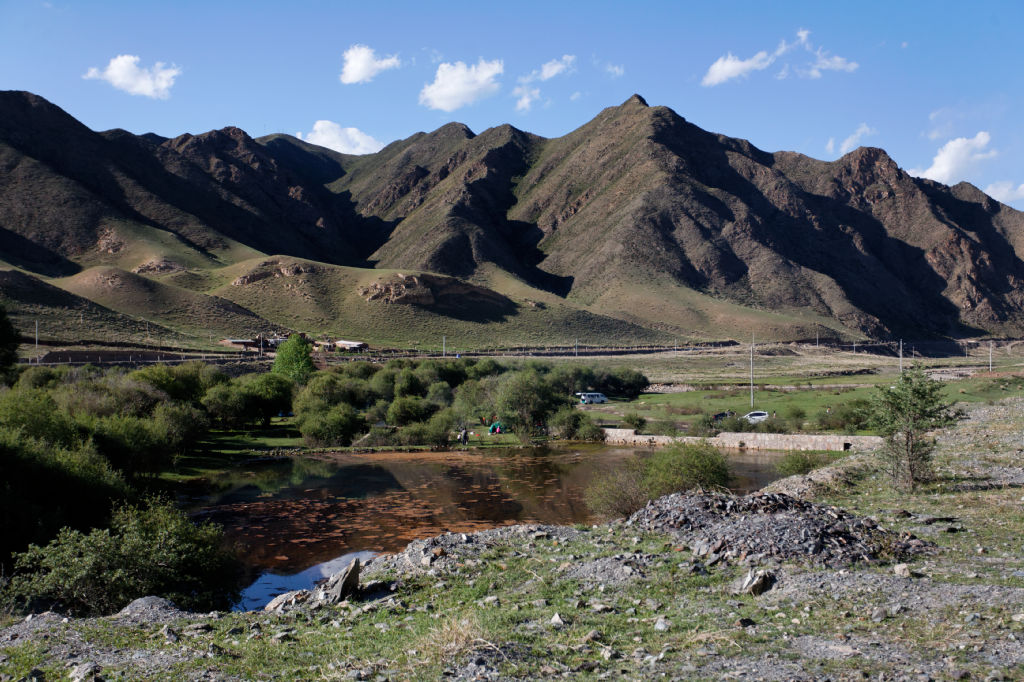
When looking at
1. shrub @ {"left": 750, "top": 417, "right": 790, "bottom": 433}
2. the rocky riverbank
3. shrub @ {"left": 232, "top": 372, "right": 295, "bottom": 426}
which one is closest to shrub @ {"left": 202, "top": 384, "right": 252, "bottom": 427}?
shrub @ {"left": 232, "top": 372, "right": 295, "bottom": 426}

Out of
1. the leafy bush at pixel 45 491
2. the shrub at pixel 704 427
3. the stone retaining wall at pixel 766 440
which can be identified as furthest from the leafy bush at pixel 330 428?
the leafy bush at pixel 45 491

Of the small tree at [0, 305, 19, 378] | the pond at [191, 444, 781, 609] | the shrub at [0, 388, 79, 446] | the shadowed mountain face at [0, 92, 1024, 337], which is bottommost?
the pond at [191, 444, 781, 609]

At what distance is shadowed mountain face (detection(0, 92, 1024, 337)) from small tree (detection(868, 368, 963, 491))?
4351 inches

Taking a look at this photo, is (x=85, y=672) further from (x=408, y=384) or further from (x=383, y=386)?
(x=383, y=386)

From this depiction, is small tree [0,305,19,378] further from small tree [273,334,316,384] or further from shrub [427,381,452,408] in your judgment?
shrub [427,381,452,408]

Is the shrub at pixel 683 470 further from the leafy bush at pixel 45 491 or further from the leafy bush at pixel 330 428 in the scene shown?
the leafy bush at pixel 330 428

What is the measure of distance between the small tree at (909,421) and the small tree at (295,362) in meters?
51.1

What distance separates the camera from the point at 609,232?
16162 cm

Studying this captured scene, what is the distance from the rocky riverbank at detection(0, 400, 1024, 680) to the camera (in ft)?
25.7

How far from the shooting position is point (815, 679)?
282 inches

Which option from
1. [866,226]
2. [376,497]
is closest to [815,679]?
[376,497]

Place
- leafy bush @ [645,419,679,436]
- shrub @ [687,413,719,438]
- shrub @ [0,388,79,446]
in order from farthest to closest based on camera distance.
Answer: leafy bush @ [645,419,679,436], shrub @ [687,413,719,438], shrub @ [0,388,79,446]

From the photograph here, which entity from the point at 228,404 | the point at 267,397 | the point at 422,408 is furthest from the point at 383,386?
the point at 228,404

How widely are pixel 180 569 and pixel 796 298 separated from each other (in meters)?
151
